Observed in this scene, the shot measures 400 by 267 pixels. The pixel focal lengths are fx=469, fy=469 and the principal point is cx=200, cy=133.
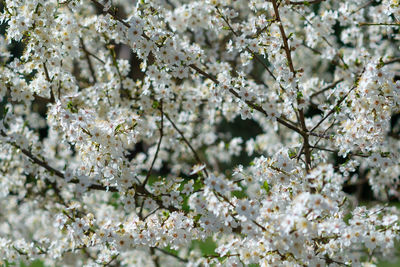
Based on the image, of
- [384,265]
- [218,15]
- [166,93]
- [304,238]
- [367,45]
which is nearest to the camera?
[304,238]

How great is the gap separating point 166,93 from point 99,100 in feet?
2.70

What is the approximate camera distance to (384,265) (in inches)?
371

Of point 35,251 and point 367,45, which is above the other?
point 367,45

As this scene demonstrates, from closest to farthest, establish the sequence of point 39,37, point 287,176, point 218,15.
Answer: point 287,176, point 39,37, point 218,15

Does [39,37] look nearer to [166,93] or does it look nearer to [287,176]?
[166,93]

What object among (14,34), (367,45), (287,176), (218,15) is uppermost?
(367,45)

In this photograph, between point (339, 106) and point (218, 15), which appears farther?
point (218, 15)

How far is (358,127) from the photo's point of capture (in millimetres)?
3420

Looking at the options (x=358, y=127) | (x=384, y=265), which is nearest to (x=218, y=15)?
(x=358, y=127)

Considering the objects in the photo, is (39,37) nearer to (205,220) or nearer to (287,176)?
(205,220)

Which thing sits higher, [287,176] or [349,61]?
[349,61]

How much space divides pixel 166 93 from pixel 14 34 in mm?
1504

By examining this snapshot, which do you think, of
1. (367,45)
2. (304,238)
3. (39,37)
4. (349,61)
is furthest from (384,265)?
(39,37)

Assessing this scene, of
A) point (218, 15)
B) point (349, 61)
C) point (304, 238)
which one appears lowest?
point (304, 238)
